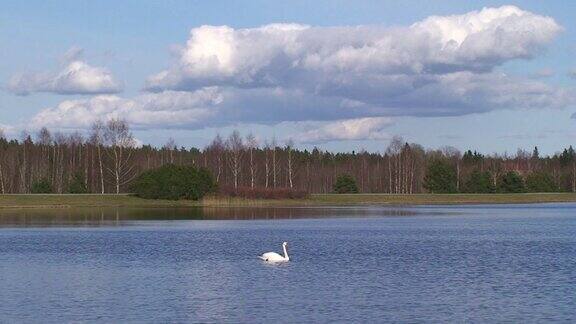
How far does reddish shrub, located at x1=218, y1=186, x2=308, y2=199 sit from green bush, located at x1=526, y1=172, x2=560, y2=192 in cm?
4647

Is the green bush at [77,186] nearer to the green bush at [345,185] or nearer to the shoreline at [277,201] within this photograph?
the shoreline at [277,201]

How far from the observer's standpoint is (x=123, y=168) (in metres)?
153

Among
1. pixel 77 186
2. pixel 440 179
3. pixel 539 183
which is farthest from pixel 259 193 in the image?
pixel 539 183

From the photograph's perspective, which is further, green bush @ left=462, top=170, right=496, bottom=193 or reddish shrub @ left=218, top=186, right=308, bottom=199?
green bush @ left=462, top=170, right=496, bottom=193

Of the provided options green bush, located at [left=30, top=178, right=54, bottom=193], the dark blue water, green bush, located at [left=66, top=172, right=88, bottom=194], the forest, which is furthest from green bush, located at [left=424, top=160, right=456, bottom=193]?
the dark blue water

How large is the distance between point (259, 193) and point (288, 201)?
14.0 feet

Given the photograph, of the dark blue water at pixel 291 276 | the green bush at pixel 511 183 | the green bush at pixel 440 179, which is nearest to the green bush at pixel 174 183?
the green bush at pixel 440 179

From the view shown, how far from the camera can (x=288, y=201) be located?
120 meters

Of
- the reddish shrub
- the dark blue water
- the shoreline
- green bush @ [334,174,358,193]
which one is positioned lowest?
the dark blue water

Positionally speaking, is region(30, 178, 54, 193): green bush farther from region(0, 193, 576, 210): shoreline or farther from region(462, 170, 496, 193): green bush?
region(462, 170, 496, 193): green bush

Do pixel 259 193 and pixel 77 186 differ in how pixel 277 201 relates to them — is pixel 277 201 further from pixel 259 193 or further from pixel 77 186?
pixel 77 186

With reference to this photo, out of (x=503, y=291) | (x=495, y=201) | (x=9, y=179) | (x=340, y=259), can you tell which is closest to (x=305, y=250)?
(x=340, y=259)

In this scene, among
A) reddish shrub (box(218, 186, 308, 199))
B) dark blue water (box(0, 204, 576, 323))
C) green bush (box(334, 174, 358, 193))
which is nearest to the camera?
dark blue water (box(0, 204, 576, 323))

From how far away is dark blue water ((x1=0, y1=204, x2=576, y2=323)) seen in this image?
89.3ft
